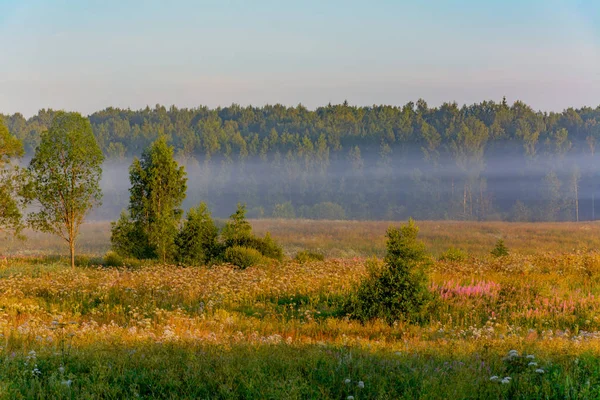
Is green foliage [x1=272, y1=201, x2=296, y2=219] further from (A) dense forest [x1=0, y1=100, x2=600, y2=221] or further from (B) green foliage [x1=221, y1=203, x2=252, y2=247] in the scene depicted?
(B) green foliage [x1=221, y1=203, x2=252, y2=247]

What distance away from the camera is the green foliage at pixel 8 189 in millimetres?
23938

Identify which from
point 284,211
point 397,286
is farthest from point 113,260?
point 284,211

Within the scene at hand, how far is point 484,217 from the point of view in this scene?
90.8 m

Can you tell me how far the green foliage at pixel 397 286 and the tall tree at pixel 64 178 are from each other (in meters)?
15.3

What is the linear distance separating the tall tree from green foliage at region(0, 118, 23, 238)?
0.78 metres

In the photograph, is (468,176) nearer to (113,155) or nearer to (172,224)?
(113,155)

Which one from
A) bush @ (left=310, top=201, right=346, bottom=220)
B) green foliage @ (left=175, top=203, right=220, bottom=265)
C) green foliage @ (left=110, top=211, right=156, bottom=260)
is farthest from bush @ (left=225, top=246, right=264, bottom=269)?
bush @ (left=310, top=201, right=346, bottom=220)

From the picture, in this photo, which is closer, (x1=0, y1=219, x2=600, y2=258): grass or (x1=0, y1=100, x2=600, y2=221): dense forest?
(x1=0, y1=219, x2=600, y2=258): grass

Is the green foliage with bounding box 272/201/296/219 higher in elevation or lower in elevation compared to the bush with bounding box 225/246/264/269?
lower

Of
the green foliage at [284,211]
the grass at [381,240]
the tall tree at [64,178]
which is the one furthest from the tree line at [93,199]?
the green foliage at [284,211]

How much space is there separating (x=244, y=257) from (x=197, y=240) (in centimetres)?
283

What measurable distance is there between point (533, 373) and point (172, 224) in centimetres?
1982

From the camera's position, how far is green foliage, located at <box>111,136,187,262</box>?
24.4 m

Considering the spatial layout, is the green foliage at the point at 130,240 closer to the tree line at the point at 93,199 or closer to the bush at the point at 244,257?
the tree line at the point at 93,199
